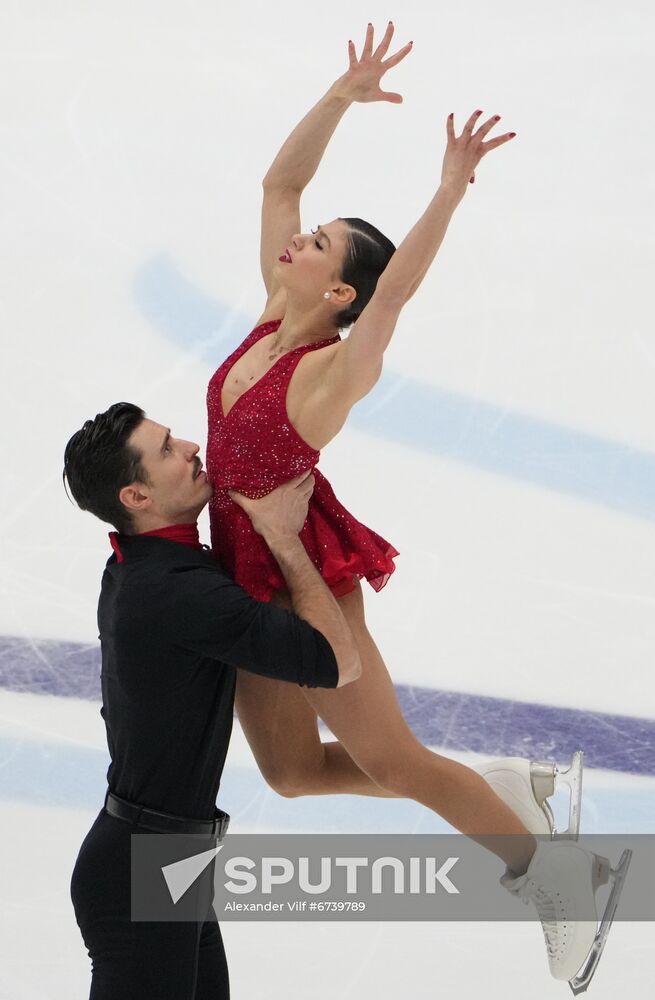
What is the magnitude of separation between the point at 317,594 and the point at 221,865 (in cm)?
76

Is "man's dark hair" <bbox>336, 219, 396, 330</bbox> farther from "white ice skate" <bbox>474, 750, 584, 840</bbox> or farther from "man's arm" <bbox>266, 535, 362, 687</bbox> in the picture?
"white ice skate" <bbox>474, 750, 584, 840</bbox>

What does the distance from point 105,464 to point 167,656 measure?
41 cm

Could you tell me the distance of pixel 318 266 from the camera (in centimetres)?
296

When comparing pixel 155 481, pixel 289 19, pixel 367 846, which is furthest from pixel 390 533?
pixel 289 19

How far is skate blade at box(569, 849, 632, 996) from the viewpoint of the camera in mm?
3082

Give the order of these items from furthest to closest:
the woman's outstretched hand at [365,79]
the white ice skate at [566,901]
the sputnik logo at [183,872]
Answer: the woman's outstretched hand at [365,79]
the white ice skate at [566,901]
the sputnik logo at [183,872]

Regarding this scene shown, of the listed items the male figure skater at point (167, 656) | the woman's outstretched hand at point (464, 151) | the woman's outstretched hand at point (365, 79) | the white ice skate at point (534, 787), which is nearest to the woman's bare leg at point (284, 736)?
the male figure skater at point (167, 656)

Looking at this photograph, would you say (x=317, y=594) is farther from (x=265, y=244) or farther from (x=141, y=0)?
(x=141, y=0)

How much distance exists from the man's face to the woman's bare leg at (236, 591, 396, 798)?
1.48 ft

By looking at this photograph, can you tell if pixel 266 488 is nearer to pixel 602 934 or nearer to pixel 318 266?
pixel 318 266

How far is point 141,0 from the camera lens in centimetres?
616

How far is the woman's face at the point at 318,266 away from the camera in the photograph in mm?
2963

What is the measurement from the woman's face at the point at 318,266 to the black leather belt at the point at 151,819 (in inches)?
43.8

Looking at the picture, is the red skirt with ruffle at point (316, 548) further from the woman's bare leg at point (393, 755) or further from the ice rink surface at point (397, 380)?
the ice rink surface at point (397, 380)
